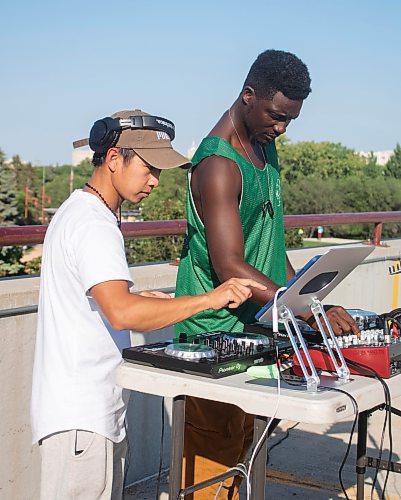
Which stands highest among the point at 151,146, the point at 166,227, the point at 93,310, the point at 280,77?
the point at 280,77

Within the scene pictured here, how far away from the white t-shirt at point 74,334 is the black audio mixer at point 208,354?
172mm

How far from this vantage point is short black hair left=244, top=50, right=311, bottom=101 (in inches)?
148

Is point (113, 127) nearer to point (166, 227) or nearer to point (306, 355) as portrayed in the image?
point (306, 355)

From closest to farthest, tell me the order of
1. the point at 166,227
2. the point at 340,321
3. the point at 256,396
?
the point at 256,396 → the point at 340,321 → the point at 166,227

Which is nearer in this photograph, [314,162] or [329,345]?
[329,345]

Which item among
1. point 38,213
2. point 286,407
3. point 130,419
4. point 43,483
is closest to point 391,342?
point 286,407

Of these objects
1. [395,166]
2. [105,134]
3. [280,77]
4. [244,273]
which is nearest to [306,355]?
[244,273]

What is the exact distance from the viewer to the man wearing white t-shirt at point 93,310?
2.85 metres

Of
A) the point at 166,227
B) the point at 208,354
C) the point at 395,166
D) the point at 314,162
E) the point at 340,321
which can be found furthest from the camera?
the point at 314,162

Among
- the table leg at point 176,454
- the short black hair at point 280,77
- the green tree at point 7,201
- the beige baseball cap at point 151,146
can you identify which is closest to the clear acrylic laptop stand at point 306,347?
the table leg at point 176,454

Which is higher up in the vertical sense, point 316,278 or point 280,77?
point 280,77

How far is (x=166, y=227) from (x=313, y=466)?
178cm

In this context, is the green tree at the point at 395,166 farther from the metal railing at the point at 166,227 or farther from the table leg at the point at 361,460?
the table leg at the point at 361,460

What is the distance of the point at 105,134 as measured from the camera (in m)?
3.04
